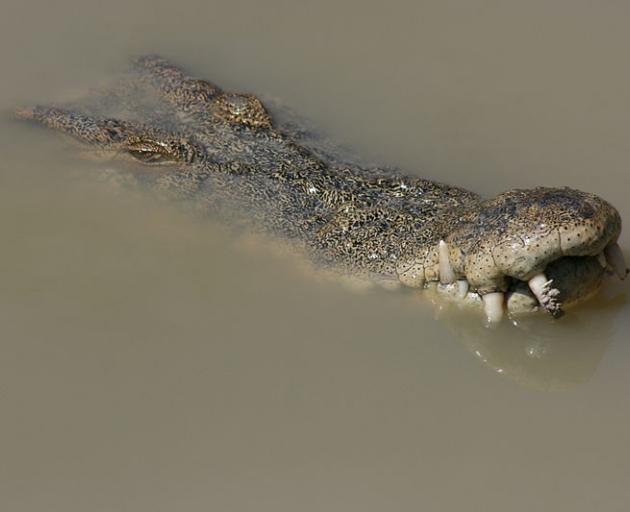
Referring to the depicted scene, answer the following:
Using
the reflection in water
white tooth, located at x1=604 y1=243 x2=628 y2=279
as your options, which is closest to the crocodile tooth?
the reflection in water

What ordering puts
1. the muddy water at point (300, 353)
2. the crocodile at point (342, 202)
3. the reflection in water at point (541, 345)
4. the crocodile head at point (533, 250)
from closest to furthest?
1. the muddy water at point (300, 353)
2. the crocodile head at point (533, 250)
3. the crocodile at point (342, 202)
4. the reflection in water at point (541, 345)

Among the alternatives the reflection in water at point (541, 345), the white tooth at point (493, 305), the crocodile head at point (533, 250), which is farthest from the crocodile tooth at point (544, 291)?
the reflection in water at point (541, 345)

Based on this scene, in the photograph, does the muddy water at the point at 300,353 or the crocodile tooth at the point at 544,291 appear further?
the crocodile tooth at the point at 544,291

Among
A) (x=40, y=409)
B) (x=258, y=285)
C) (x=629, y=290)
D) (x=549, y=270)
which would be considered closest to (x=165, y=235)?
(x=258, y=285)

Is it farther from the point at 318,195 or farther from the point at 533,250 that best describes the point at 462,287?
the point at 318,195

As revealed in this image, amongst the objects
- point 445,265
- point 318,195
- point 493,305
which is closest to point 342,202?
point 318,195

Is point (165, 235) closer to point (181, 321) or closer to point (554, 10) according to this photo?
point (181, 321)

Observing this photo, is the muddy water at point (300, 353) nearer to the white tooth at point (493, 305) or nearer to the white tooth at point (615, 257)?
the white tooth at point (493, 305)

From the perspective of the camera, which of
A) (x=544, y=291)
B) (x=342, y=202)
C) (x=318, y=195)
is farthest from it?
(x=318, y=195)
